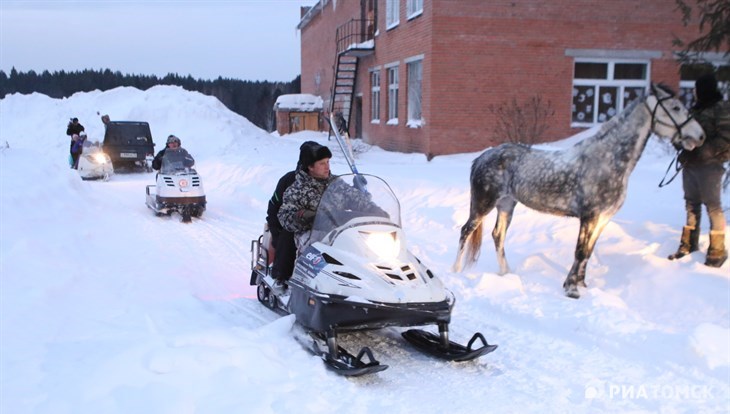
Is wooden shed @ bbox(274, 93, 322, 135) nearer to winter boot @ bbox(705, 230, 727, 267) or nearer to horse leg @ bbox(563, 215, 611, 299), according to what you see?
horse leg @ bbox(563, 215, 611, 299)

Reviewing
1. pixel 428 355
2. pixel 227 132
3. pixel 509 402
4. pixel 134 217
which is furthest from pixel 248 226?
pixel 227 132

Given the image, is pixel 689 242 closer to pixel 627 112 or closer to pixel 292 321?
pixel 627 112

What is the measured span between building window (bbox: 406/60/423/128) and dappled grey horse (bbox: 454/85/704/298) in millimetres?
11943

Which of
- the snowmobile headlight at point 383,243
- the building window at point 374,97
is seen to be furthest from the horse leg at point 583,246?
the building window at point 374,97

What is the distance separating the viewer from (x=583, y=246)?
6.55 m

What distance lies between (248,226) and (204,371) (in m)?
7.19

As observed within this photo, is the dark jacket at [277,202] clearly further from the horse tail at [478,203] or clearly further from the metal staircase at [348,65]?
the metal staircase at [348,65]

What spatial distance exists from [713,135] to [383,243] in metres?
→ 4.06

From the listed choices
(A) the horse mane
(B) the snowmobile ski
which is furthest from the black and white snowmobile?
(A) the horse mane

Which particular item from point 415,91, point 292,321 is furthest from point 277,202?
point 415,91

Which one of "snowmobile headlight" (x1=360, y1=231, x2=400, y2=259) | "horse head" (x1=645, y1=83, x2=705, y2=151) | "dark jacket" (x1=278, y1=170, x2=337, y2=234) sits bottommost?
"snowmobile headlight" (x1=360, y1=231, x2=400, y2=259)

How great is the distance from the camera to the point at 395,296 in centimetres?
446

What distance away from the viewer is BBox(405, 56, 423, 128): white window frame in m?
19.0

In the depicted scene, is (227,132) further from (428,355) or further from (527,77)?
(428,355)
